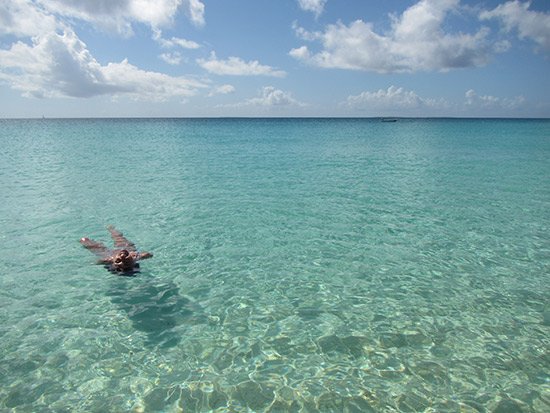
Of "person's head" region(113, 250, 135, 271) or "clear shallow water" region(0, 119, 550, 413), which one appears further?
"person's head" region(113, 250, 135, 271)

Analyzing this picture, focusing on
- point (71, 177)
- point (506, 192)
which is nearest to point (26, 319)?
point (71, 177)

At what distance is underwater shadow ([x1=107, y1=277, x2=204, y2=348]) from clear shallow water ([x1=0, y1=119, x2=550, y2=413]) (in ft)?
0.17

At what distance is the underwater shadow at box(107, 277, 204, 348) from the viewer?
28.6ft

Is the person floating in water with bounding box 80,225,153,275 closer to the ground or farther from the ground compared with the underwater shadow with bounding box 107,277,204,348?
farther from the ground

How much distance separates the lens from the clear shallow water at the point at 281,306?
276 inches

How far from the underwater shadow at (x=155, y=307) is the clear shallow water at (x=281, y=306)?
5 cm

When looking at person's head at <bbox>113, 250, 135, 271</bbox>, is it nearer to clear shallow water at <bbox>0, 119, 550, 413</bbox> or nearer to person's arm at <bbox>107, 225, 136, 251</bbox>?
clear shallow water at <bbox>0, 119, 550, 413</bbox>

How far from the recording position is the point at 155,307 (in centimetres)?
978

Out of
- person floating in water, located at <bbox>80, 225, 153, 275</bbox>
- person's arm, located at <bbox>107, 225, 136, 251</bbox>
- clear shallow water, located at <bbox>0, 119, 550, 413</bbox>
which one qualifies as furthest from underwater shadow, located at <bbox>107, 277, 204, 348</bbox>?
person's arm, located at <bbox>107, 225, 136, 251</bbox>

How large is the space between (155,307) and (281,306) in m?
3.37

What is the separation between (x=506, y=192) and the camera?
23000mm

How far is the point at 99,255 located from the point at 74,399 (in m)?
7.09

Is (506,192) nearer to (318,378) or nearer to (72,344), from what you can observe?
(318,378)

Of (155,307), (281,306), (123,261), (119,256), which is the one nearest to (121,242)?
(119,256)
